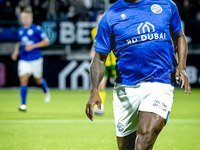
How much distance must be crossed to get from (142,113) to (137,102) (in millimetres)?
133

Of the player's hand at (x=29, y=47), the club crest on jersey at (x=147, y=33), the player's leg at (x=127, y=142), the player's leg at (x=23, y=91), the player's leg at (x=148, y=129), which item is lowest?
the player's leg at (x=23, y=91)

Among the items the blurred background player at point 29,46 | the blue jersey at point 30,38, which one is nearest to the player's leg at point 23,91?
the blurred background player at point 29,46

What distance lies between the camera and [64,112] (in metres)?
8.34

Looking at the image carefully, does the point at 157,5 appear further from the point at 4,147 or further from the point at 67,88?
the point at 67,88

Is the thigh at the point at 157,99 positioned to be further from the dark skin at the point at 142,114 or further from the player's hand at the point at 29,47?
the player's hand at the point at 29,47

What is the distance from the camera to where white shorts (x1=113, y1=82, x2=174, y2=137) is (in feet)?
9.43

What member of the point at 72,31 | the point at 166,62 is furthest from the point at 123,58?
the point at 72,31

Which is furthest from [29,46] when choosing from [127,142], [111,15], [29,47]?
[127,142]

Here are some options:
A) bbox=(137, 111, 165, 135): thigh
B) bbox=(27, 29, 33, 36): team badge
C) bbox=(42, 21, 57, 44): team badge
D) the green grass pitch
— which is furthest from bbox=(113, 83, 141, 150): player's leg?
bbox=(42, 21, 57, 44): team badge

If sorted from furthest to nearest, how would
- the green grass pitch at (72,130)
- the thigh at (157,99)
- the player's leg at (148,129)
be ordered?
the green grass pitch at (72,130)
the thigh at (157,99)
the player's leg at (148,129)

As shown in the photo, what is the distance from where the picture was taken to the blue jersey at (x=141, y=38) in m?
2.95

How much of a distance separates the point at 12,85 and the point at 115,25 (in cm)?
1181

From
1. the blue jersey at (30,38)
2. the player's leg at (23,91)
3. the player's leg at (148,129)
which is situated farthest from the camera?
the blue jersey at (30,38)

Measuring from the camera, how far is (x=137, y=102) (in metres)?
2.98
